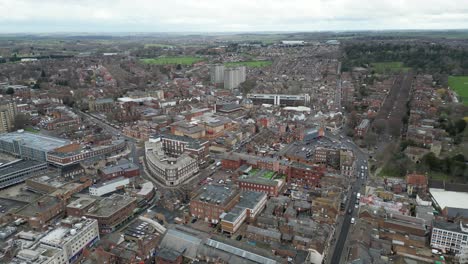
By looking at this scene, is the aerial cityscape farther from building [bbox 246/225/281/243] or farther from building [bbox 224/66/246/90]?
building [bbox 224/66/246/90]

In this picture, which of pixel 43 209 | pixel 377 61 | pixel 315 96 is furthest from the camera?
pixel 377 61

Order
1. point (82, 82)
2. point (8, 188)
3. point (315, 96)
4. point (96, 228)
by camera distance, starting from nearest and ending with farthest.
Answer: point (96, 228) → point (8, 188) → point (315, 96) → point (82, 82)

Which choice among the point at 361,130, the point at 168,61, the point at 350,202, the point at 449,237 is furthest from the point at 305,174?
the point at 168,61

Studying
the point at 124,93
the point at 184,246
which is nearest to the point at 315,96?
the point at 124,93

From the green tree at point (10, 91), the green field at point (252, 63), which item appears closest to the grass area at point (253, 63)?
the green field at point (252, 63)

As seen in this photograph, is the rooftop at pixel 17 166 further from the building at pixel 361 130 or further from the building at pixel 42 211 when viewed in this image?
the building at pixel 361 130

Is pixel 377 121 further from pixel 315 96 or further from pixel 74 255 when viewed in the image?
pixel 74 255

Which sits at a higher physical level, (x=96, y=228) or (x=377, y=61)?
(x=377, y=61)
